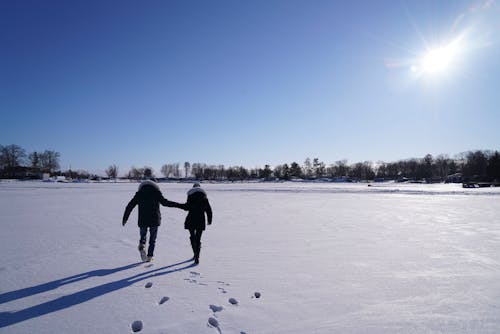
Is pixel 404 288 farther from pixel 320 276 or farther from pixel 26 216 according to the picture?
pixel 26 216

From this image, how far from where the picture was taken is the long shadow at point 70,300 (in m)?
3.46

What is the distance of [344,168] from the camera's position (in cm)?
13338

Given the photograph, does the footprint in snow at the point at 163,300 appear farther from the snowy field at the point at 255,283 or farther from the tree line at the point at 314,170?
the tree line at the point at 314,170

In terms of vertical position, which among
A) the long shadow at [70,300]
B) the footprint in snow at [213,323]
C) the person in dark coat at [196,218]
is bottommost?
the footprint in snow at [213,323]

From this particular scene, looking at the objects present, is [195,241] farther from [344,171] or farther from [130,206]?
[344,171]

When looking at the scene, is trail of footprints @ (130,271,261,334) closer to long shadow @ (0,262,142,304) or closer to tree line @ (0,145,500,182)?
long shadow @ (0,262,142,304)

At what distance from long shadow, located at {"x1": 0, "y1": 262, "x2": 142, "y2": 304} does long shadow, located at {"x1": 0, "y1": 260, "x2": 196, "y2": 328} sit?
1.63ft

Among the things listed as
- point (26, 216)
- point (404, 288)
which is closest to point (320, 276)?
Answer: point (404, 288)

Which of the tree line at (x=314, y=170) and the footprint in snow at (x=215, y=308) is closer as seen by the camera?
the footprint in snow at (x=215, y=308)

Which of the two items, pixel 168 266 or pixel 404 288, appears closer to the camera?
pixel 404 288

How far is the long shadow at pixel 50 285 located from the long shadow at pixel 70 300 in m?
0.50

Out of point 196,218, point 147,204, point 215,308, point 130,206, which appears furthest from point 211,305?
point 130,206

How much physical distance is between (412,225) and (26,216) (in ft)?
50.1

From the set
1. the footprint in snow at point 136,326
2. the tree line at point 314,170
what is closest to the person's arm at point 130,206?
the footprint in snow at point 136,326
